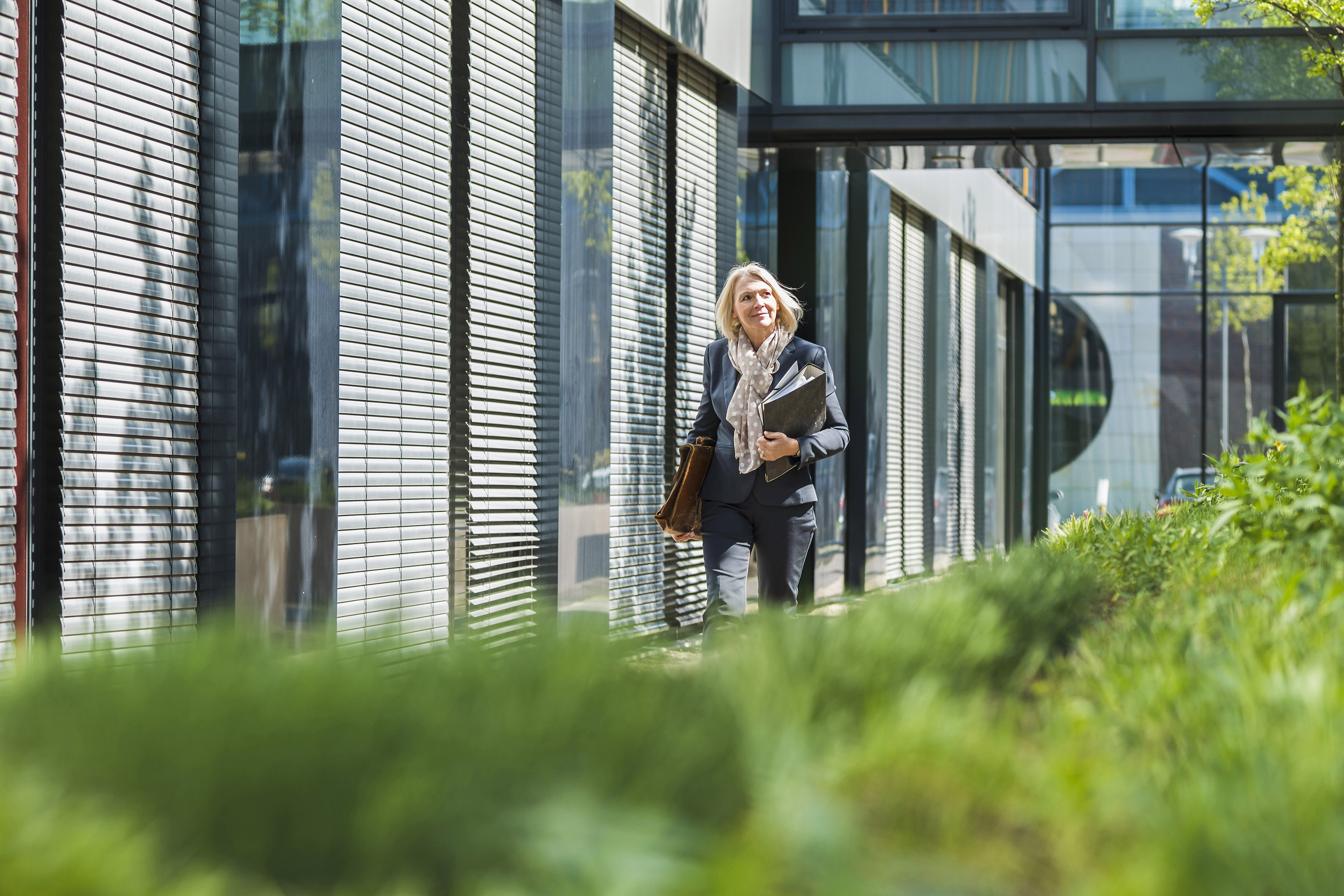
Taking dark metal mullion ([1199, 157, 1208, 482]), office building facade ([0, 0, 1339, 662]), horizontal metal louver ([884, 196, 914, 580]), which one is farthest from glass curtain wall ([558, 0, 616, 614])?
dark metal mullion ([1199, 157, 1208, 482])

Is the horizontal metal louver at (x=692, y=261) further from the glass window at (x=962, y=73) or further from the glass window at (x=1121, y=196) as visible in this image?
the glass window at (x=1121, y=196)

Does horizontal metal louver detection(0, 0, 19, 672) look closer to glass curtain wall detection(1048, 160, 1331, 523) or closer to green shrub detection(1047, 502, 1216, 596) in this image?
green shrub detection(1047, 502, 1216, 596)

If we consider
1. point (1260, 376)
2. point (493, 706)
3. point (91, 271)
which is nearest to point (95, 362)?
point (91, 271)

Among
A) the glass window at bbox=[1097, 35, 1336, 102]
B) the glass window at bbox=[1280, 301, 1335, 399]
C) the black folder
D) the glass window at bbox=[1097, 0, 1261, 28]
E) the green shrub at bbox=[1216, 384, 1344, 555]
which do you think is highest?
the glass window at bbox=[1097, 0, 1261, 28]

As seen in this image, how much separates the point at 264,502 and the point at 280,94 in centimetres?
154

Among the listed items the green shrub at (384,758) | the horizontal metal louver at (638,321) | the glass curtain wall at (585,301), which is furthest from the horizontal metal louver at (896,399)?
the green shrub at (384,758)

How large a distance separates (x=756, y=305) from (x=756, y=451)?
0.58m

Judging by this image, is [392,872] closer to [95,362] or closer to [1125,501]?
[95,362]

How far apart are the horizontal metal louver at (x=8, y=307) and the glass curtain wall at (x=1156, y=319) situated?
691 inches

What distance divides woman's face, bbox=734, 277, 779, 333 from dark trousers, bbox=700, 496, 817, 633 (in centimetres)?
64

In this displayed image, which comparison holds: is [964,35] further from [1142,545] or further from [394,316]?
[1142,545]

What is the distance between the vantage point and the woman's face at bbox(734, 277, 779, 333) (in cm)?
462

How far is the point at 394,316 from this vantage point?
230 inches

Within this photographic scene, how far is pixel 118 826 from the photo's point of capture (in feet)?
3.43
